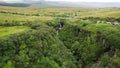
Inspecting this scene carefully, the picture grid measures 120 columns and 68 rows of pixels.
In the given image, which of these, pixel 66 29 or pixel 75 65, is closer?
pixel 75 65

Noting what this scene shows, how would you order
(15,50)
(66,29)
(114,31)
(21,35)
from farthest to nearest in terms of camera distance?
(66,29)
(114,31)
(21,35)
(15,50)

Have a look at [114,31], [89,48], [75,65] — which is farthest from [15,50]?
[114,31]

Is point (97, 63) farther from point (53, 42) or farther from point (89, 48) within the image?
point (53, 42)

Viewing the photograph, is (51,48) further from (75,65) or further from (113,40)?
(113,40)

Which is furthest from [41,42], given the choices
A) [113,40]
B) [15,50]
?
[113,40]

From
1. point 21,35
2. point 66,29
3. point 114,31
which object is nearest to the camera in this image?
point 21,35

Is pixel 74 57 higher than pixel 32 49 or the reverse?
the reverse

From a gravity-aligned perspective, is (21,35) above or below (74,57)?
above

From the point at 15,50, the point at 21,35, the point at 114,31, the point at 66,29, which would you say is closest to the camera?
the point at 15,50

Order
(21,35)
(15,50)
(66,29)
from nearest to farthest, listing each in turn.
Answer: (15,50) → (21,35) → (66,29)
